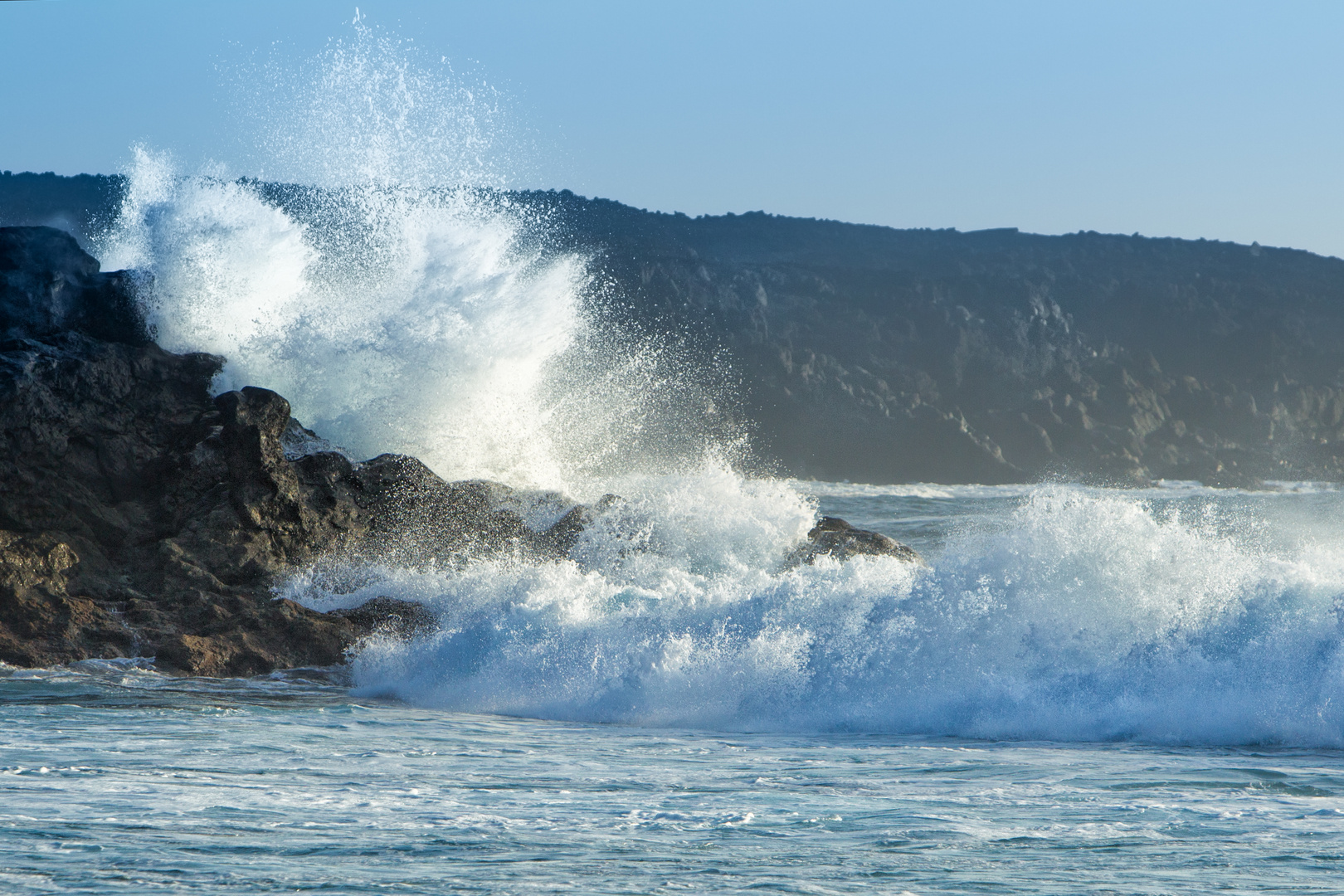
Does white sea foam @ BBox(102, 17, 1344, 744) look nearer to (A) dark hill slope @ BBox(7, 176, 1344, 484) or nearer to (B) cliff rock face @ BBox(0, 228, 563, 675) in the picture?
(B) cliff rock face @ BBox(0, 228, 563, 675)

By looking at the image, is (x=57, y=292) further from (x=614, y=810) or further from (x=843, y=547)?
(x=614, y=810)

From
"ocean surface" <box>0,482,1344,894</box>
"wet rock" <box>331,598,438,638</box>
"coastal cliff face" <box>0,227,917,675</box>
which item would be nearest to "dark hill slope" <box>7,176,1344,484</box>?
"coastal cliff face" <box>0,227,917,675</box>

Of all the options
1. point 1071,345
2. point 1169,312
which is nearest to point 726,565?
point 1071,345

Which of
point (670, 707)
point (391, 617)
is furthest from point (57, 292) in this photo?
point (670, 707)

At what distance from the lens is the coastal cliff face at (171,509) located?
30.1 ft

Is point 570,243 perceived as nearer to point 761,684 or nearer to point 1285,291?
point 1285,291

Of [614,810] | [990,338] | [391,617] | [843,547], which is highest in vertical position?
[990,338]

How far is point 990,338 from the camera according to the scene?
60.2 m

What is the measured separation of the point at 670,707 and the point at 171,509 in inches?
204

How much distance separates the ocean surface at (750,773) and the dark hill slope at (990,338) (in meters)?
35.7

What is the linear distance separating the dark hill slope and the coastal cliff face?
32.8 m

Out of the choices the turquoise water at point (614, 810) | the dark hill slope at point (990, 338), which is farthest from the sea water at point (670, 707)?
the dark hill slope at point (990, 338)

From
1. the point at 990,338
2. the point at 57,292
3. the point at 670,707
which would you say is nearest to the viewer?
the point at 670,707

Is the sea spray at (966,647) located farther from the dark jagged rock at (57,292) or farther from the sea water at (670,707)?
the dark jagged rock at (57,292)
